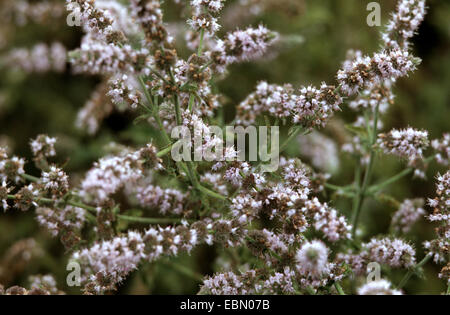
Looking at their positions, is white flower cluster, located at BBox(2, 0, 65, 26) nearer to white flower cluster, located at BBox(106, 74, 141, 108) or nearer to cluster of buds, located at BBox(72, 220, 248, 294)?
white flower cluster, located at BBox(106, 74, 141, 108)

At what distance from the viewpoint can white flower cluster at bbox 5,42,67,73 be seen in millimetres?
4684

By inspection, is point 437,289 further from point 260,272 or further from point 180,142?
point 180,142

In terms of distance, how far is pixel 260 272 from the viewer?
241 centimetres

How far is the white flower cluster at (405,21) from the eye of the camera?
8.95 ft

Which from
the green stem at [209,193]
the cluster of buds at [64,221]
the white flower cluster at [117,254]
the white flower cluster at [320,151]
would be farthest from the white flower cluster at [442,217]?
the cluster of buds at [64,221]

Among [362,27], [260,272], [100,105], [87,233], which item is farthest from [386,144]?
[362,27]

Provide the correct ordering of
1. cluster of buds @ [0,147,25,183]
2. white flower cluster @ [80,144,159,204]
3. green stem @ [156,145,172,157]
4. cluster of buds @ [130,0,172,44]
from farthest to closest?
cluster of buds @ [0,147,25,183] < green stem @ [156,145,172,157] < cluster of buds @ [130,0,172,44] < white flower cluster @ [80,144,159,204]

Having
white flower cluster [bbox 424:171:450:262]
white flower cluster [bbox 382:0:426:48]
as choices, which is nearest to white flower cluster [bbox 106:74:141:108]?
white flower cluster [bbox 382:0:426:48]

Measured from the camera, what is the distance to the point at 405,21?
2.74 meters

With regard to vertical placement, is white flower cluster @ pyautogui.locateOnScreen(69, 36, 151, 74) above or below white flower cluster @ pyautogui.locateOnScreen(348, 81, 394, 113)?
below

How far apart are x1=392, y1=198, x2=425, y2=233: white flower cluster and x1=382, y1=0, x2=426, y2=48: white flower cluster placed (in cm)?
105

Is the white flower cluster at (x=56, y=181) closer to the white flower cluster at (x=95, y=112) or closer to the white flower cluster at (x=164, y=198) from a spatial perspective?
the white flower cluster at (x=164, y=198)

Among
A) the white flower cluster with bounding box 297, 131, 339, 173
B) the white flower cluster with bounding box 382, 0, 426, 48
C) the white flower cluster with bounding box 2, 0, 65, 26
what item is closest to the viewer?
the white flower cluster with bounding box 382, 0, 426, 48

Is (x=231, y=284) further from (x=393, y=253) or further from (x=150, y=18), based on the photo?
(x=150, y=18)
